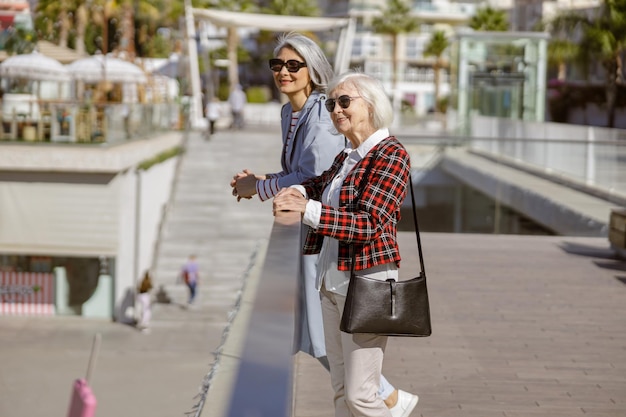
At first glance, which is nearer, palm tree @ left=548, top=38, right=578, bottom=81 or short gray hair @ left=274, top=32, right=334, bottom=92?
short gray hair @ left=274, top=32, right=334, bottom=92

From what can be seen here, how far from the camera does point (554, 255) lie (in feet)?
36.7

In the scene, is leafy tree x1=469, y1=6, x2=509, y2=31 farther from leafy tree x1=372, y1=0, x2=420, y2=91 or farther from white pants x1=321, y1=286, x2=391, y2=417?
white pants x1=321, y1=286, x2=391, y2=417

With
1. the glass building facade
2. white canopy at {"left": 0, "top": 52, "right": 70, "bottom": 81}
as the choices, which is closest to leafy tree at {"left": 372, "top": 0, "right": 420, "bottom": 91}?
the glass building facade

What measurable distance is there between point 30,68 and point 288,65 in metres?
27.6

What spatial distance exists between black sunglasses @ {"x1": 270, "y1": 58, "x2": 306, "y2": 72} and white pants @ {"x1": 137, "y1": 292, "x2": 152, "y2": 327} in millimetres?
20444

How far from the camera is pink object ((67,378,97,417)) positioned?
9.91 feet

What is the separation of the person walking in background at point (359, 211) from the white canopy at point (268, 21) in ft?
95.1

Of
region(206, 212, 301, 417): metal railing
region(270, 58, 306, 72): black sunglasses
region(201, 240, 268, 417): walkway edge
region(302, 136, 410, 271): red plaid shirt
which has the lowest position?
region(201, 240, 268, 417): walkway edge

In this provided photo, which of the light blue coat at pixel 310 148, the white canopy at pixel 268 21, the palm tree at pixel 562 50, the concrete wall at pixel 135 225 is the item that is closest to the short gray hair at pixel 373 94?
the light blue coat at pixel 310 148

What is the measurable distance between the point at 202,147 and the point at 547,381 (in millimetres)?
30524

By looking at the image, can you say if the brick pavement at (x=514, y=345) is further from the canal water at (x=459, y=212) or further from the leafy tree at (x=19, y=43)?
the leafy tree at (x=19, y=43)

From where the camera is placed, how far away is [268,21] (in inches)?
1320

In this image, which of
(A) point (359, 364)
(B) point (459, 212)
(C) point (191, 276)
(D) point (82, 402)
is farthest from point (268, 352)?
(C) point (191, 276)

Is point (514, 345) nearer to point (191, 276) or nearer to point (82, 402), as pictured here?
point (82, 402)
